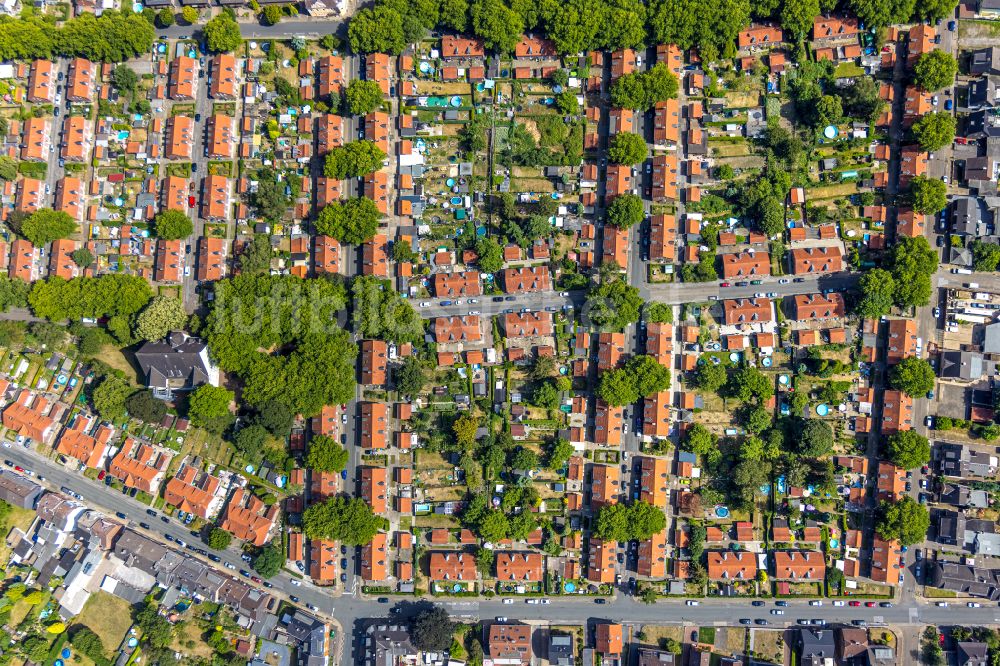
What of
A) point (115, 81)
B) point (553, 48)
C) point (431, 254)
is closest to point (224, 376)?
point (431, 254)

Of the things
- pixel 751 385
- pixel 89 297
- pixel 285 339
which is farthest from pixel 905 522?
pixel 89 297

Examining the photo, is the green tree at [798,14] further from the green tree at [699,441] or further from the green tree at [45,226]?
the green tree at [45,226]

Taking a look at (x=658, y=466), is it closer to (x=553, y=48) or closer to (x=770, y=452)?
(x=770, y=452)

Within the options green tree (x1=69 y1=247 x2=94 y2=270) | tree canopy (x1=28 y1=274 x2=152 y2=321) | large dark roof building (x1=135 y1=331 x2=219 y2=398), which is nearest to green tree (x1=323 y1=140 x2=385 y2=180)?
large dark roof building (x1=135 y1=331 x2=219 y2=398)

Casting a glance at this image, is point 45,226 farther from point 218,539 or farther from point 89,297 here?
point 218,539

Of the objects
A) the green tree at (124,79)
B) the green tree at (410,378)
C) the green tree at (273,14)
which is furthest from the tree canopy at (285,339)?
the green tree at (273,14)
